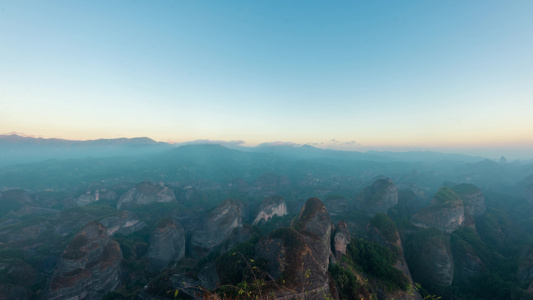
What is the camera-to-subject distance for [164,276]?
26.9 metres

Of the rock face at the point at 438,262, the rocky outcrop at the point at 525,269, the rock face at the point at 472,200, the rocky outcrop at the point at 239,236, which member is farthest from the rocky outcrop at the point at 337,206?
the rocky outcrop at the point at 239,236

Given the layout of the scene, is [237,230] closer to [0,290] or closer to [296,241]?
[296,241]

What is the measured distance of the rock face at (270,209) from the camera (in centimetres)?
6288

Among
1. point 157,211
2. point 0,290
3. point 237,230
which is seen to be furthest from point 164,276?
point 157,211

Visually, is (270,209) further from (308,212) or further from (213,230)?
(308,212)

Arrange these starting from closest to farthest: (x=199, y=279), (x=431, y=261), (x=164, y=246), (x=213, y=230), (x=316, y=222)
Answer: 1. (x=316, y=222)
2. (x=199, y=279)
3. (x=431, y=261)
4. (x=164, y=246)
5. (x=213, y=230)

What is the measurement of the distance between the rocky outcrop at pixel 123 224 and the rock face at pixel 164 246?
15821 millimetres

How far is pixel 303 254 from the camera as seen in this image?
687 inches

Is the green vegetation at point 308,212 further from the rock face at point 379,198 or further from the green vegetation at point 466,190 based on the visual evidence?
the green vegetation at point 466,190

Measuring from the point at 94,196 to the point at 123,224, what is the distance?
3785 centimetres

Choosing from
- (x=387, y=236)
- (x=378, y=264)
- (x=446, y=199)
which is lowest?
(x=387, y=236)

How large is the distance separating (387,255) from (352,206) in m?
50.0

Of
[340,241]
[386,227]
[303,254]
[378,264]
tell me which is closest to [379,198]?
[386,227]

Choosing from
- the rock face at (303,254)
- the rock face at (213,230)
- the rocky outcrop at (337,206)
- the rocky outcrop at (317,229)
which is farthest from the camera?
the rocky outcrop at (337,206)
